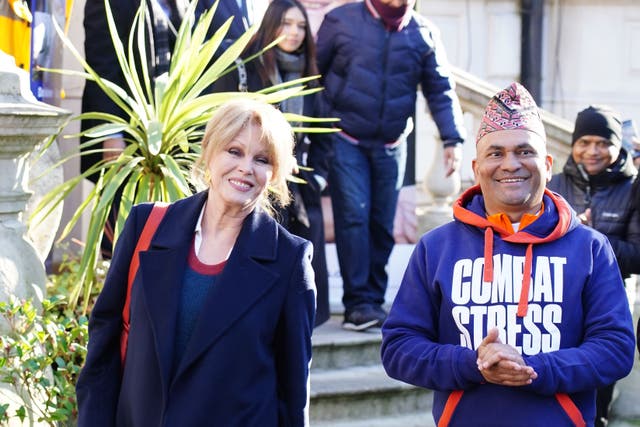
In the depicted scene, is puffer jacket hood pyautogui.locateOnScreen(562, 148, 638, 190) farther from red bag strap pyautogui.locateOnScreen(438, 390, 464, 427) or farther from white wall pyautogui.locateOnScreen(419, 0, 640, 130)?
white wall pyautogui.locateOnScreen(419, 0, 640, 130)

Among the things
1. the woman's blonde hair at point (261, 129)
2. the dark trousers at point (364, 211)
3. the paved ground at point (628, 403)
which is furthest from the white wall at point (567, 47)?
the woman's blonde hair at point (261, 129)

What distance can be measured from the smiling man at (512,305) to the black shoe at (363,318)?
3618 millimetres

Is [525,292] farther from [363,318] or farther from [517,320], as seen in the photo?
[363,318]

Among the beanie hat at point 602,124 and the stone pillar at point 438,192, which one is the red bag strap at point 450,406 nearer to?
the beanie hat at point 602,124

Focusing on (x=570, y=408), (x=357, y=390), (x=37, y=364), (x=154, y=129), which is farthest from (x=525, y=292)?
(x=357, y=390)

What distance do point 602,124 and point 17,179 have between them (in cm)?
269

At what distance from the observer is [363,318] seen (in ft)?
24.8

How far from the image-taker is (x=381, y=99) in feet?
24.6

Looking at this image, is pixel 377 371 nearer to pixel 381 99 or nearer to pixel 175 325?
pixel 381 99

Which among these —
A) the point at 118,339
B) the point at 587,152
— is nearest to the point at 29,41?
the point at 587,152

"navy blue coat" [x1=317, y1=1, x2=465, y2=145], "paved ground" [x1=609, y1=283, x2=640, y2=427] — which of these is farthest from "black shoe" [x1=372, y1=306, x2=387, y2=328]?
"paved ground" [x1=609, y1=283, x2=640, y2=427]

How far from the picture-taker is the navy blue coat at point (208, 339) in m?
3.61

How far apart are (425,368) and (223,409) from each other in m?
0.56

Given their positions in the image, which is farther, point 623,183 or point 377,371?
point 377,371
